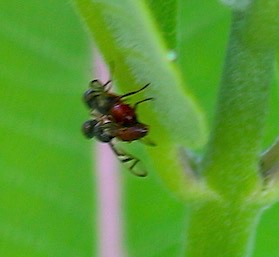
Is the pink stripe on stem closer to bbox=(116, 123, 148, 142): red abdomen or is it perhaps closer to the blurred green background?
the blurred green background

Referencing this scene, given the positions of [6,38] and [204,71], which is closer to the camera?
[6,38]

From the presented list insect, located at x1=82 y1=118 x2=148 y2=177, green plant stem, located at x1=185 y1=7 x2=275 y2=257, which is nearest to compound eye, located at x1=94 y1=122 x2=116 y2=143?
insect, located at x1=82 y1=118 x2=148 y2=177

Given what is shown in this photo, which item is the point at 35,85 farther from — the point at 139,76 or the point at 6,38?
the point at 139,76

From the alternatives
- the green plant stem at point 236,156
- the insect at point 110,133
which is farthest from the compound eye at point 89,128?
the green plant stem at point 236,156

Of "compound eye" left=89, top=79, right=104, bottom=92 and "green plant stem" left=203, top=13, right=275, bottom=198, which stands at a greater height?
"compound eye" left=89, top=79, right=104, bottom=92

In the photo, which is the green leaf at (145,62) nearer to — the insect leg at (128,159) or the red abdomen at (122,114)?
the red abdomen at (122,114)

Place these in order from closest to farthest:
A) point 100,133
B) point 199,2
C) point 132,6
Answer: point 132,6 → point 100,133 → point 199,2

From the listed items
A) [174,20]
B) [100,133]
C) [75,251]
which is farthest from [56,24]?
[174,20]
